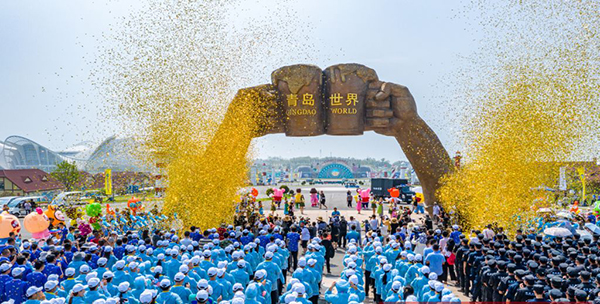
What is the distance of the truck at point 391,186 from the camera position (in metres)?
40.9

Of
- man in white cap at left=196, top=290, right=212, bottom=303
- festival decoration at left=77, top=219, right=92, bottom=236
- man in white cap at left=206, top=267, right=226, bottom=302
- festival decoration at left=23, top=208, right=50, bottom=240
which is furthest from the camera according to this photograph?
festival decoration at left=23, top=208, right=50, bottom=240

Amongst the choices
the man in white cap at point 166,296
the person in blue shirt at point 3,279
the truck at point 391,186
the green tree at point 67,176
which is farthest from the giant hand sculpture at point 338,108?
the green tree at point 67,176

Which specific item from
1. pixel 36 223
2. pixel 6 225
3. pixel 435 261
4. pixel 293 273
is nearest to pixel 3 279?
pixel 293 273

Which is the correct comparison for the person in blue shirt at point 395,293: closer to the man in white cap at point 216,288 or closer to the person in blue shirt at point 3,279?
the man in white cap at point 216,288

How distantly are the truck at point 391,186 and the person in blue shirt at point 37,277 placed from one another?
33681 mm

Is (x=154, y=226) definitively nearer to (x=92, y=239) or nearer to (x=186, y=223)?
(x=186, y=223)

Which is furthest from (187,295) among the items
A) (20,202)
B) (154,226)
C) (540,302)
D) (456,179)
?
(20,202)

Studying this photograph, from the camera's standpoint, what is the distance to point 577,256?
10.9 metres

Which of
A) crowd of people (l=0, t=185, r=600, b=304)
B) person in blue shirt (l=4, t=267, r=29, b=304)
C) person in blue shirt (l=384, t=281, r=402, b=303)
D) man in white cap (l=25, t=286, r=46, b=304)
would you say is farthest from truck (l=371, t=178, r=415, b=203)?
man in white cap (l=25, t=286, r=46, b=304)

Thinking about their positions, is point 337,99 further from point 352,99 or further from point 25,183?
point 25,183

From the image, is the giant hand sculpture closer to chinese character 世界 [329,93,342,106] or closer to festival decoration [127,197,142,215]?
chinese character 世界 [329,93,342,106]

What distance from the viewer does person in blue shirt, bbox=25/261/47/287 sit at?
33.2 ft

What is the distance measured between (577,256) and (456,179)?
13.4 m

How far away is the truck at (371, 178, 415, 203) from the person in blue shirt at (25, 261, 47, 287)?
33.7m
